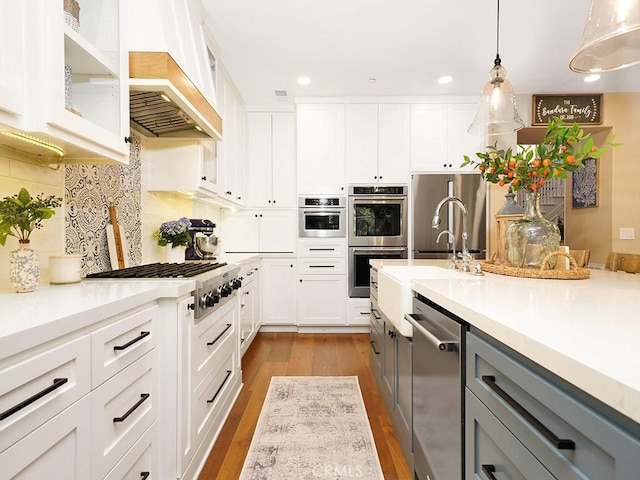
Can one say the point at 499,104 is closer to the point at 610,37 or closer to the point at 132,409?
the point at 610,37

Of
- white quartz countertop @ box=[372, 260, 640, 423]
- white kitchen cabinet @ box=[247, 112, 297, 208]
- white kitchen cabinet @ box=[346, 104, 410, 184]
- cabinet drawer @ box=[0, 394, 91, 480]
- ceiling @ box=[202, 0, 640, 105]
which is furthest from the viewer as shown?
white kitchen cabinet @ box=[247, 112, 297, 208]

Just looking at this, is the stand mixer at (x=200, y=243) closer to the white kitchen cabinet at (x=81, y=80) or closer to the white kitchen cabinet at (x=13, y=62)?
the white kitchen cabinet at (x=81, y=80)

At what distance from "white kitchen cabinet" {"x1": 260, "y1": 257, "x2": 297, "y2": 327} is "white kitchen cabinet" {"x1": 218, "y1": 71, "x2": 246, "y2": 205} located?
3.20 ft

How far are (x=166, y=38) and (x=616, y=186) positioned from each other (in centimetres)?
488

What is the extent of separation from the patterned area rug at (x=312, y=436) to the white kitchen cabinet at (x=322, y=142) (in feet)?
7.48

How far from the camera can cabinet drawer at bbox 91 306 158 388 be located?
39.0 inches

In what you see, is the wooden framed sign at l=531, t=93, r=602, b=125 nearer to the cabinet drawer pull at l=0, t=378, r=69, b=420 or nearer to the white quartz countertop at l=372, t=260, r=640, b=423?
the white quartz countertop at l=372, t=260, r=640, b=423

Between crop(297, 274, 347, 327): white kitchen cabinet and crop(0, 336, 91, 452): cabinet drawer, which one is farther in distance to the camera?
crop(297, 274, 347, 327): white kitchen cabinet

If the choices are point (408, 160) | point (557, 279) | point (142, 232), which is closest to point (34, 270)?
point (142, 232)

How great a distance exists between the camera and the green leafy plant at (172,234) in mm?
2498

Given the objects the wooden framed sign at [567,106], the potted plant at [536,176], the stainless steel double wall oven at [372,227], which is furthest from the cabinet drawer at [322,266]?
the wooden framed sign at [567,106]

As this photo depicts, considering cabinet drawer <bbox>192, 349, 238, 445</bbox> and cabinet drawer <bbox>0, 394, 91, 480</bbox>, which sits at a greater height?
cabinet drawer <bbox>0, 394, 91, 480</bbox>

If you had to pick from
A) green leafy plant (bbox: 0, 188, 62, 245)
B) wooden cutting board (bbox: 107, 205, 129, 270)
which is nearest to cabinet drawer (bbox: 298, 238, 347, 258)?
wooden cutting board (bbox: 107, 205, 129, 270)

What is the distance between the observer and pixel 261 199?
13.8 feet
